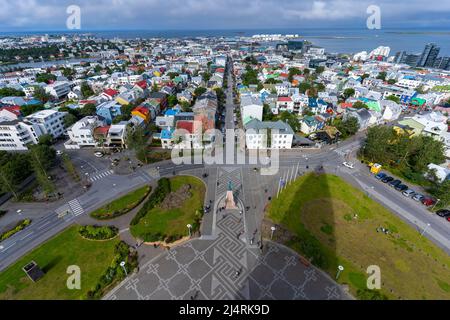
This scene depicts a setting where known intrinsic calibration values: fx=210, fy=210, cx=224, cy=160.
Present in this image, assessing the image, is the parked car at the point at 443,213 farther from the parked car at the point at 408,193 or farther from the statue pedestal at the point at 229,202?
the statue pedestal at the point at 229,202

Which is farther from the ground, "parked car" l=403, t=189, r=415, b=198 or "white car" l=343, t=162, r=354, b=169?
"white car" l=343, t=162, r=354, b=169

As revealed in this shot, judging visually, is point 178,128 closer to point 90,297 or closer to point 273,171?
point 273,171

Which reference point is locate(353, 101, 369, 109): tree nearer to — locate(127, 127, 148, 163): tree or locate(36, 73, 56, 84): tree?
locate(127, 127, 148, 163): tree

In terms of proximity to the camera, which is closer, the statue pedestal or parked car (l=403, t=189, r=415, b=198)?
the statue pedestal

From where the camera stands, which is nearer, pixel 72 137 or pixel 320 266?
pixel 320 266

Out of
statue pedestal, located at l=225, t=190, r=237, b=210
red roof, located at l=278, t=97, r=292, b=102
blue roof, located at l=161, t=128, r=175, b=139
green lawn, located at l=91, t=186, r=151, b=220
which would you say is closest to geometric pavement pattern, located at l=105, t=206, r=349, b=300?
statue pedestal, located at l=225, t=190, r=237, b=210

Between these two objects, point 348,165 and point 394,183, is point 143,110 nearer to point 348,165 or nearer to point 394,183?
point 348,165

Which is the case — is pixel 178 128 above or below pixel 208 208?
above

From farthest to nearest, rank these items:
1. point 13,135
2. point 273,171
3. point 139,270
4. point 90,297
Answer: point 13,135 → point 273,171 → point 139,270 → point 90,297

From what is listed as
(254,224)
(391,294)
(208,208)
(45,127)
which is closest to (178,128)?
(208,208)
